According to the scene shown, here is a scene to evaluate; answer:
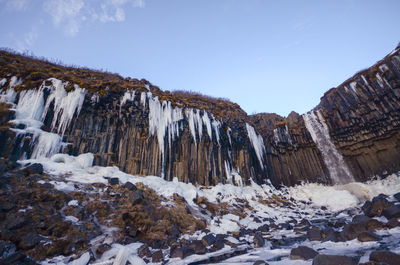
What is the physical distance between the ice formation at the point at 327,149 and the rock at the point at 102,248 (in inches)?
857

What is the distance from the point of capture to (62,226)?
5.62 metres

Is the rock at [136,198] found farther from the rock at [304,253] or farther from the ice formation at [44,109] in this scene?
the rock at [304,253]

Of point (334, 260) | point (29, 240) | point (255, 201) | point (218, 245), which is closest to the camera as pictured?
point (334, 260)

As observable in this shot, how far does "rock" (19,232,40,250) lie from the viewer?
461 cm

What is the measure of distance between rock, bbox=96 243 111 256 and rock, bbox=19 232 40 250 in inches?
57.5

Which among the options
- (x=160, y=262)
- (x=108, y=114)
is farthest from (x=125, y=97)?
(x=160, y=262)

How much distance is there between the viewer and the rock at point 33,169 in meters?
7.82

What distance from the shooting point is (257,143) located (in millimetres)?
20797

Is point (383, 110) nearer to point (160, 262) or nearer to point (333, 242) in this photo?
point (333, 242)

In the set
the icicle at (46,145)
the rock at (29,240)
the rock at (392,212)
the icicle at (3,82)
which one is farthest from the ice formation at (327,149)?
the icicle at (3,82)

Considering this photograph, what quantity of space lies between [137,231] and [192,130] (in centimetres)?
1031

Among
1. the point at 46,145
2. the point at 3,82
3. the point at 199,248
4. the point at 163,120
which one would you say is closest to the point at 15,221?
the point at 199,248

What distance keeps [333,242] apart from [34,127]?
46.2 ft

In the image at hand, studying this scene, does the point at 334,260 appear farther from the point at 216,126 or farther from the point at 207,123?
the point at 216,126
